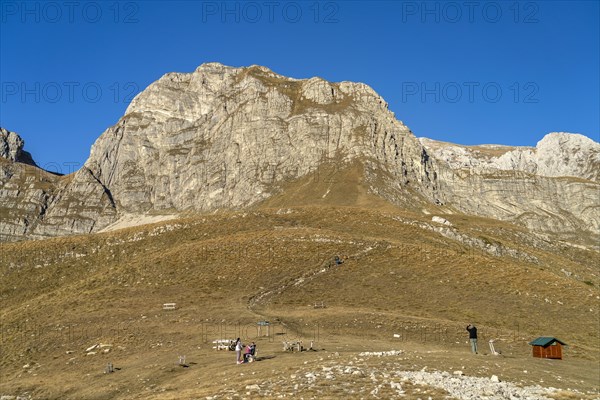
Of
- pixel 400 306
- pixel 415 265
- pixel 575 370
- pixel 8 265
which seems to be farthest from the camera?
pixel 8 265

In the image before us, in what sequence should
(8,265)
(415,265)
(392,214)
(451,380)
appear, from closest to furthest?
1. (451,380)
2. (415,265)
3. (8,265)
4. (392,214)

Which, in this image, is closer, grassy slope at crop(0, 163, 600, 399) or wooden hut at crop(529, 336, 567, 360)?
wooden hut at crop(529, 336, 567, 360)

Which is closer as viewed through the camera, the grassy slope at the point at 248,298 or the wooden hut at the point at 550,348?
the wooden hut at the point at 550,348

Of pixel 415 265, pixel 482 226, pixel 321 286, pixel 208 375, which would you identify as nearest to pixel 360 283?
pixel 321 286

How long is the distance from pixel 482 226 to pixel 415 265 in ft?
217

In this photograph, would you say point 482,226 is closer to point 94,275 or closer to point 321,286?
point 321,286

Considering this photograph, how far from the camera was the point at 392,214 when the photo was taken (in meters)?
102

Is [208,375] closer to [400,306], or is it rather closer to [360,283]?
[400,306]

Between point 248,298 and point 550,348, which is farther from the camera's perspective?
point 248,298

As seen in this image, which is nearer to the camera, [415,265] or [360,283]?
[360,283]

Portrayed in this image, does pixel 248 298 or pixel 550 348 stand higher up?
pixel 248 298

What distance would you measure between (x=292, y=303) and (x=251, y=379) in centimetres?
3273

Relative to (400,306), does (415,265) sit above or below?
above

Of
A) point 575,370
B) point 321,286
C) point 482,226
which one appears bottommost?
point 575,370
